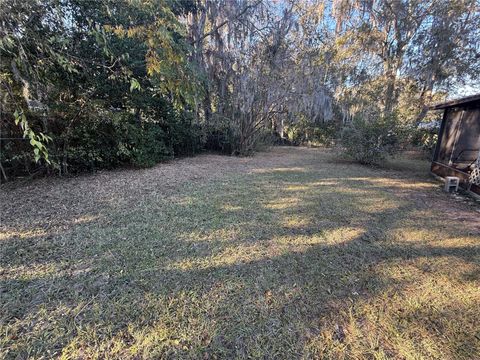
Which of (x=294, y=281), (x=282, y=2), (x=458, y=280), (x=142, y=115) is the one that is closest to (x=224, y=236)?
(x=294, y=281)

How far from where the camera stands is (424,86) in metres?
10.4

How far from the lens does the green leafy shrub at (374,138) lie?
24.5 ft

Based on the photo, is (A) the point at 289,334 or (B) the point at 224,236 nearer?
(A) the point at 289,334

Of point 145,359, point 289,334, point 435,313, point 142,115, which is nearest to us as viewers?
point 145,359

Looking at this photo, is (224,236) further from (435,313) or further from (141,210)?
(435,313)

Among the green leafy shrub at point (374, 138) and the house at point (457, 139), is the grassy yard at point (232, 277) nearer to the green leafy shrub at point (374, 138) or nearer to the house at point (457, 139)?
the house at point (457, 139)

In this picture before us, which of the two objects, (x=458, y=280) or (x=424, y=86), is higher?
(x=424, y=86)

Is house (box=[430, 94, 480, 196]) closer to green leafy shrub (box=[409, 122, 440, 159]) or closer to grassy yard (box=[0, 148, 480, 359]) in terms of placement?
grassy yard (box=[0, 148, 480, 359])

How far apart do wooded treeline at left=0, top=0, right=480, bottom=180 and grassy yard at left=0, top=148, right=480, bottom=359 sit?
5.02ft

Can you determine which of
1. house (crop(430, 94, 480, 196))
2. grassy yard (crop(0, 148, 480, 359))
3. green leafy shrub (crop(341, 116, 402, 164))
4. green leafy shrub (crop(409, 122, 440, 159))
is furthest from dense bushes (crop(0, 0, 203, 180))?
green leafy shrub (crop(409, 122, 440, 159))

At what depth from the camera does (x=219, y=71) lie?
8.48m

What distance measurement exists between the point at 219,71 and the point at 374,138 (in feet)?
19.6

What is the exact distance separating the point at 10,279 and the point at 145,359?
1.47 m

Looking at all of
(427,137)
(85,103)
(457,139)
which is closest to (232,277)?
(85,103)
